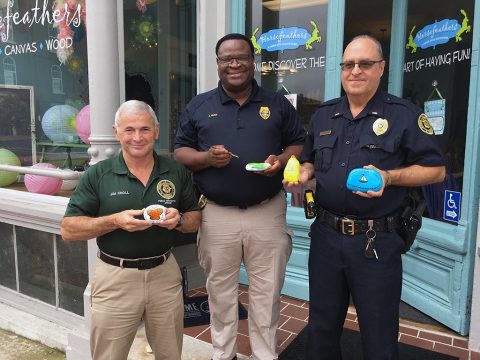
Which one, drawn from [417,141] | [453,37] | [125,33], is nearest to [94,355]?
[417,141]

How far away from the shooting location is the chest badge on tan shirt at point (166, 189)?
207 cm

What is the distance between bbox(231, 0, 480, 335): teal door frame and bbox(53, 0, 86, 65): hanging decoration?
1.29 metres

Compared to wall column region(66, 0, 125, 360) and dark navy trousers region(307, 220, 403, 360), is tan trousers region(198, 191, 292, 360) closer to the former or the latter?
dark navy trousers region(307, 220, 403, 360)

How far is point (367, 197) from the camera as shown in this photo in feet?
6.12

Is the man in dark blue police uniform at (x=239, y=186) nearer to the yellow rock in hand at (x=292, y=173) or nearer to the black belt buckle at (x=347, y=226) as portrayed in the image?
the yellow rock in hand at (x=292, y=173)

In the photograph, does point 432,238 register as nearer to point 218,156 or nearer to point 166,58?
point 218,156

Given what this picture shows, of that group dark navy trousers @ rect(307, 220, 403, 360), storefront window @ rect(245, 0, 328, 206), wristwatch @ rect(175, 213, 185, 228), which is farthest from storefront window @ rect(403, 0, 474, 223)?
wristwatch @ rect(175, 213, 185, 228)

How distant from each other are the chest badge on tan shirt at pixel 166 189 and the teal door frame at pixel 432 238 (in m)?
1.87

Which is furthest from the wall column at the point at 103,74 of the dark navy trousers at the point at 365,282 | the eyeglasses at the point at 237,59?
the dark navy trousers at the point at 365,282

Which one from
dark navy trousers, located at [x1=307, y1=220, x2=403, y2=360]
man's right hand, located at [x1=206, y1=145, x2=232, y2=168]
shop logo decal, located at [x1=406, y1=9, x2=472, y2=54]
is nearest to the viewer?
dark navy trousers, located at [x1=307, y1=220, x2=403, y2=360]

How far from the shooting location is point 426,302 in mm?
3328

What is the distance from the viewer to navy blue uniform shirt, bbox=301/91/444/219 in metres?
1.93

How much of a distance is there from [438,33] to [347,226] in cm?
210

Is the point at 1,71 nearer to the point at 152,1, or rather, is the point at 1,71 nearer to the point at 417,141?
the point at 152,1
